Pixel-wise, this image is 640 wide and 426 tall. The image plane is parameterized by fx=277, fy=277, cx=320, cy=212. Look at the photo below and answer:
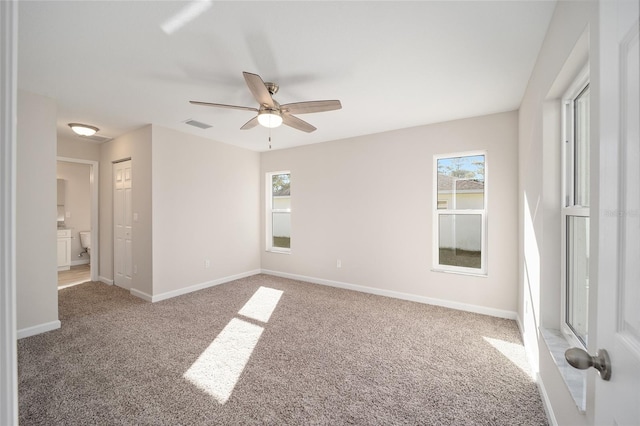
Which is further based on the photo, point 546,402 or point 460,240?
point 460,240

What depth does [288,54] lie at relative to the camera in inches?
86.7

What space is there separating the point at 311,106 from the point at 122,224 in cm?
408

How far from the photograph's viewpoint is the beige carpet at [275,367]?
1831 mm

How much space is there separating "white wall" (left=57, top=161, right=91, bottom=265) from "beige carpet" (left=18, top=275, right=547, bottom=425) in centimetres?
360

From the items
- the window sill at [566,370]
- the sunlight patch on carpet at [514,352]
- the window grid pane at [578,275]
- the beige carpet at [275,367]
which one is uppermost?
the window grid pane at [578,275]

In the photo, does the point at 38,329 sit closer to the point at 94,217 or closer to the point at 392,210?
the point at 94,217

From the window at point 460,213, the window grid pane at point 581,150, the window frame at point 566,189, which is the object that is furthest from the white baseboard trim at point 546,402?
the window at point 460,213

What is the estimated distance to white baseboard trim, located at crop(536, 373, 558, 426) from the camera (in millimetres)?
1696

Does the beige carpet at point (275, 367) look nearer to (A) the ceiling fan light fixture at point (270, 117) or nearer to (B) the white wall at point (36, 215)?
(B) the white wall at point (36, 215)

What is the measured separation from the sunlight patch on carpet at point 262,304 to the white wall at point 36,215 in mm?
2105

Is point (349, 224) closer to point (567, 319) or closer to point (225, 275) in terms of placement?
point (225, 275)

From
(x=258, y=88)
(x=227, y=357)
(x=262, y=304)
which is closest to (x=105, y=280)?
(x=262, y=304)

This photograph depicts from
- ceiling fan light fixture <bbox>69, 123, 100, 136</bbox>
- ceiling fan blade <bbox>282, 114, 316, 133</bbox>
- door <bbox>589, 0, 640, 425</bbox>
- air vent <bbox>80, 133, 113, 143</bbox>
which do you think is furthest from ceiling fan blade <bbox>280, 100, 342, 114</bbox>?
air vent <bbox>80, 133, 113, 143</bbox>

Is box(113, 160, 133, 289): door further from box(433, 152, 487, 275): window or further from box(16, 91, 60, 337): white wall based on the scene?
box(433, 152, 487, 275): window
